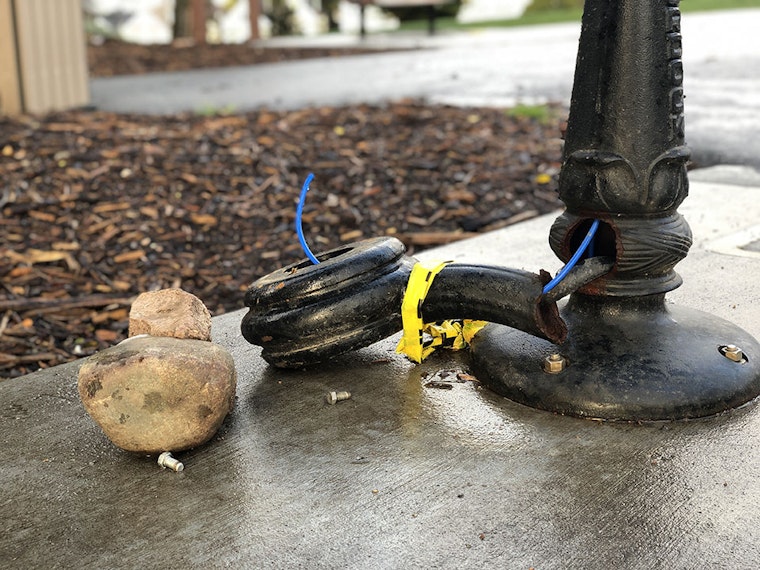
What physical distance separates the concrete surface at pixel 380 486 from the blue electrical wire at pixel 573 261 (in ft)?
1.12

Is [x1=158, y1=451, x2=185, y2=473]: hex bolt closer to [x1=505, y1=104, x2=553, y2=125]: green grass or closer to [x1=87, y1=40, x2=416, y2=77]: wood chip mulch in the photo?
[x1=505, y1=104, x2=553, y2=125]: green grass

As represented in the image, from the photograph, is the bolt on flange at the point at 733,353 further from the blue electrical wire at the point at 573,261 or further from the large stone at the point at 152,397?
the large stone at the point at 152,397

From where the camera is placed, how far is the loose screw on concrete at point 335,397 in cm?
252

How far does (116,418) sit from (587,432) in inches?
45.8

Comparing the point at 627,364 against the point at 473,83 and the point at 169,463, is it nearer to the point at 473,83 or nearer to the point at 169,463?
the point at 169,463

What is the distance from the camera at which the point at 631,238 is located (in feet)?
8.05

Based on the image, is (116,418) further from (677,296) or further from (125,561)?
(677,296)

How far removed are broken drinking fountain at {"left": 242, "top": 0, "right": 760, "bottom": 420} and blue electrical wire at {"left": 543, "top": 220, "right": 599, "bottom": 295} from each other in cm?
2

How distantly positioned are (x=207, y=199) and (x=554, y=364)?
11.0 feet

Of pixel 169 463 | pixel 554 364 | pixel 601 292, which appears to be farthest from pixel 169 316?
pixel 601 292

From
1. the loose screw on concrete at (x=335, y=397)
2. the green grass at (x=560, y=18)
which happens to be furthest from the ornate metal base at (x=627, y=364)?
the green grass at (x=560, y=18)

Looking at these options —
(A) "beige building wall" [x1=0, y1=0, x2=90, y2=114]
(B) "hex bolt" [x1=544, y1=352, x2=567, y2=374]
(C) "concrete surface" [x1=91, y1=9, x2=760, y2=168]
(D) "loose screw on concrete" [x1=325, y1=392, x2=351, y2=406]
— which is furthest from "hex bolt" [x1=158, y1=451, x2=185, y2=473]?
(A) "beige building wall" [x1=0, y1=0, x2=90, y2=114]

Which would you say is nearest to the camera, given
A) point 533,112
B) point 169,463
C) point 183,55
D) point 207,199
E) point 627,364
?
point 169,463

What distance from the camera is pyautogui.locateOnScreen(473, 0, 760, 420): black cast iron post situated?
238 centimetres
